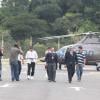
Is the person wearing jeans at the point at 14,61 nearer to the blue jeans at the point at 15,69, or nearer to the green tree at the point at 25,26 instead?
the blue jeans at the point at 15,69

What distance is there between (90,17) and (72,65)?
3581 inches

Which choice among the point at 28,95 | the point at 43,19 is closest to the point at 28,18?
the point at 43,19

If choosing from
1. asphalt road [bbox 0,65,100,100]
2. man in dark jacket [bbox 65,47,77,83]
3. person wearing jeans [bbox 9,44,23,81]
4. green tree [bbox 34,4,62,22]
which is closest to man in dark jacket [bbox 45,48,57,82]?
man in dark jacket [bbox 65,47,77,83]

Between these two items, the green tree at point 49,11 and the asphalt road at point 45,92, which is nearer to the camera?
the asphalt road at point 45,92

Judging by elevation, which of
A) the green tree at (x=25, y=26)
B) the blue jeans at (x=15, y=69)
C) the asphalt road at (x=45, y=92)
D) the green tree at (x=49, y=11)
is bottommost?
the asphalt road at (x=45, y=92)

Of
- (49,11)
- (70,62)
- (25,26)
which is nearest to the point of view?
(70,62)

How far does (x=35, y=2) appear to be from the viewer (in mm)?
124188

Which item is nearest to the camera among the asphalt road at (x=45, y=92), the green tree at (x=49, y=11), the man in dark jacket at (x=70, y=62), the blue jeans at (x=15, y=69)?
the asphalt road at (x=45, y=92)

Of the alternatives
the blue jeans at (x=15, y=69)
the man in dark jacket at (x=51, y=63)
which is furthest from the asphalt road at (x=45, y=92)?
the man in dark jacket at (x=51, y=63)

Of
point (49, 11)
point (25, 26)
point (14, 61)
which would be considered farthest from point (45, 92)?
point (49, 11)

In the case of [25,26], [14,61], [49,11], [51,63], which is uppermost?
[49,11]

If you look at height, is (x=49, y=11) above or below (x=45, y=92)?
above

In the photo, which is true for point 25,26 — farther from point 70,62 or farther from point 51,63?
point 70,62

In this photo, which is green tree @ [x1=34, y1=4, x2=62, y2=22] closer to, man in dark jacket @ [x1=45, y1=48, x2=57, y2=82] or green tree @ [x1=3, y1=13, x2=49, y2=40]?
green tree @ [x1=3, y1=13, x2=49, y2=40]
